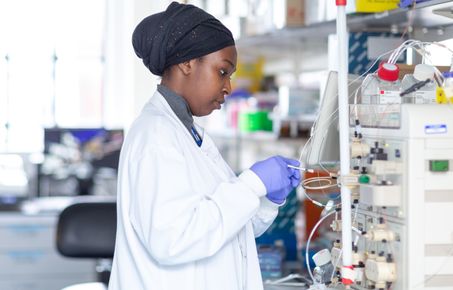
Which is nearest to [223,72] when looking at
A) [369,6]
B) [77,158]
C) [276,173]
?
[276,173]

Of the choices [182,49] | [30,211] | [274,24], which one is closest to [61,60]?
[30,211]

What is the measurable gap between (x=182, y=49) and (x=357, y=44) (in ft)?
3.52

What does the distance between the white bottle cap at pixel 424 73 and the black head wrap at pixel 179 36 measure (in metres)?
0.45

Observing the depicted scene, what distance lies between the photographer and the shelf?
2055 millimetres

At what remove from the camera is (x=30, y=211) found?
4.41 meters

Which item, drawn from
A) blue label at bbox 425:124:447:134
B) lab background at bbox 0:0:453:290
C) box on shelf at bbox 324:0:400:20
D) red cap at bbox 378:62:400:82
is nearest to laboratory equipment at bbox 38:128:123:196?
lab background at bbox 0:0:453:290

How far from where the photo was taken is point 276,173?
1.75m

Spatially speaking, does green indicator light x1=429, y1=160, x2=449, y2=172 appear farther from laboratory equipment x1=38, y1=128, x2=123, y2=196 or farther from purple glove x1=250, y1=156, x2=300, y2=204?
laboratory equipment x1=38, y1=128, x2=123, y2=196

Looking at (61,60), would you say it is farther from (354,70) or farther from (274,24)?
(354,70)

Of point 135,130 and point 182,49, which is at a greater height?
point 182,49

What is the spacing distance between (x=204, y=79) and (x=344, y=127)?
38 cm

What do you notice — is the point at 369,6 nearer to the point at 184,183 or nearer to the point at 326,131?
the point at 326,131

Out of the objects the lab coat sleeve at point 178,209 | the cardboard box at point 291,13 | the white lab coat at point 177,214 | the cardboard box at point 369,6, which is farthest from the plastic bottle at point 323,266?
the cardboard box at point 291,13

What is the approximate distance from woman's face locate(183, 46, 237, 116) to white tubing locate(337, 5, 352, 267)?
0.32m
